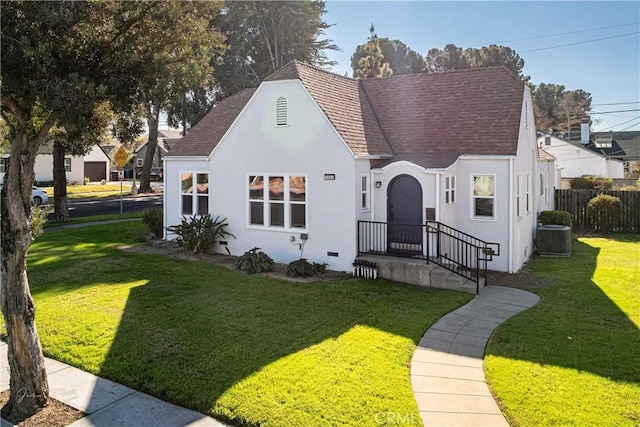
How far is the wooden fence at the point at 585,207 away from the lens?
20672 mm

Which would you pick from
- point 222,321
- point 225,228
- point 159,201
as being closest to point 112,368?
point 222,321

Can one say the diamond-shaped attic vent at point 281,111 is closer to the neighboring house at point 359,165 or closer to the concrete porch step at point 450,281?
the neighboring house at point 359,165

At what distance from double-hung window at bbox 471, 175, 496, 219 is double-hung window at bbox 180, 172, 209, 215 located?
866 cm

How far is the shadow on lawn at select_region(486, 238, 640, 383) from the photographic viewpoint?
7.13 m

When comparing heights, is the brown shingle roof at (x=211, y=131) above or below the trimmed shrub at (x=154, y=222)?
above

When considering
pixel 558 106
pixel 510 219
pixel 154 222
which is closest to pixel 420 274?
pixel 510 219

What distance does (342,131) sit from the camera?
13172 mm

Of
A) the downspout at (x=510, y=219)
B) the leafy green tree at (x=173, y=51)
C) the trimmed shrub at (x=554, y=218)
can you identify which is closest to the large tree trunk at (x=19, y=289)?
the leafy green tree at (x=173, y=51)

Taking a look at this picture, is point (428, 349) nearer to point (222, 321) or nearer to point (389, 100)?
point (222, 321)

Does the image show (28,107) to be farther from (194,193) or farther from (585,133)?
(585,133)

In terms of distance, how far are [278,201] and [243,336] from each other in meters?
6.59

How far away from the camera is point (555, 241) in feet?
53.1

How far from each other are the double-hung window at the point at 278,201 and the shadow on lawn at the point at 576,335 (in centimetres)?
670

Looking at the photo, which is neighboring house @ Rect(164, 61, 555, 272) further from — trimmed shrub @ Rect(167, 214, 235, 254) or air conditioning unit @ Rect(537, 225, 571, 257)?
air conditioning unit @ Rect(537, 225, 571, 257)
